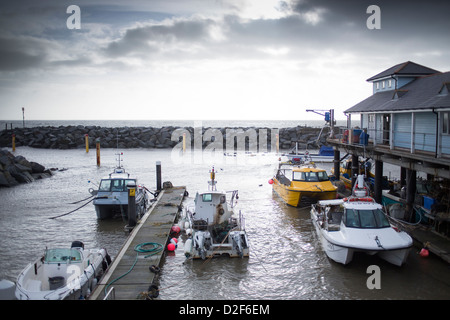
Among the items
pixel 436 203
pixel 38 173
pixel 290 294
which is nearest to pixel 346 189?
pixel 436 203

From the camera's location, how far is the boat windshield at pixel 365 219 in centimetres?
1459

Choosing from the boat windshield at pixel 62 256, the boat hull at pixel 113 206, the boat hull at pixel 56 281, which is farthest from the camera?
the boat hull at pixel 113 206

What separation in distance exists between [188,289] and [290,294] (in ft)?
10.9

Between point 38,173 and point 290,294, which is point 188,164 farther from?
point 290,294

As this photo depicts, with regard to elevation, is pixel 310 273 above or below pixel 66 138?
below

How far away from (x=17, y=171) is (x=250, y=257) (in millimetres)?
26474

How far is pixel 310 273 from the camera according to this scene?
14.5 m

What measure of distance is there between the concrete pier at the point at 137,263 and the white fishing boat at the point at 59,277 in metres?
0.40

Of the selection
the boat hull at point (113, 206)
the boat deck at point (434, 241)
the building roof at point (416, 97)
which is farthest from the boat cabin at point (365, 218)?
the boat hull at point (113, 206)

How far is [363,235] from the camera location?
1411cm

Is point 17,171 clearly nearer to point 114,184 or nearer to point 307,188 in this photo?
point 114,184

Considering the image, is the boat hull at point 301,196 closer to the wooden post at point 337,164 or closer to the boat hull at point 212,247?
the wooden post at point 337,164
